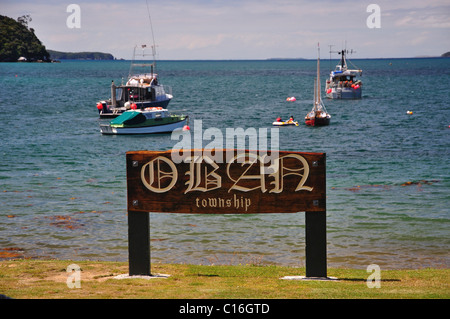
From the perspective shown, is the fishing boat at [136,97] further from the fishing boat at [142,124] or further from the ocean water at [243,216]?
the fishing boat at [142,124]

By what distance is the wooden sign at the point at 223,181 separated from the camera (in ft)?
27.2

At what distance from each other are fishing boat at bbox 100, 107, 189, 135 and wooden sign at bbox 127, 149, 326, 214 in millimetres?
40876

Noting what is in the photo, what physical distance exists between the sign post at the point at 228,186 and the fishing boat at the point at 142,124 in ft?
134

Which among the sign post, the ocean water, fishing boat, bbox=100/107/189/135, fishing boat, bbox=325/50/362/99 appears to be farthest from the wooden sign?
fishing boat, bbox=325/50/362/99

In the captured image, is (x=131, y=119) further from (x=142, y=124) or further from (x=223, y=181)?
(x=223, y=181)

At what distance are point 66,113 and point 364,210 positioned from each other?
58.5 metres

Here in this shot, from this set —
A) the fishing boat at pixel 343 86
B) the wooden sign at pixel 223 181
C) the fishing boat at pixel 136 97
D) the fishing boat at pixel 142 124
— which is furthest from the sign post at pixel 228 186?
the fishing boat at pixel 343 86

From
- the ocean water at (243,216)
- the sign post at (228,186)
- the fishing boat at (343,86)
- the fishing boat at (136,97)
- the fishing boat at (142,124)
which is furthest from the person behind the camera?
the fishing boat at (343,86)

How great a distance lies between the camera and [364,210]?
67.3 ft

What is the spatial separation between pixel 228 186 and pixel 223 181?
0.33ft

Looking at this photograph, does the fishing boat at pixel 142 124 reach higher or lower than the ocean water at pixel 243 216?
higher

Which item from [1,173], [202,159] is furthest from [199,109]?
[202,159]

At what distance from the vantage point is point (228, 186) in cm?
841

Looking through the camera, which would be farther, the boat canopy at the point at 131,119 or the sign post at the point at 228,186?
the boat canopy at the point at 131,119
